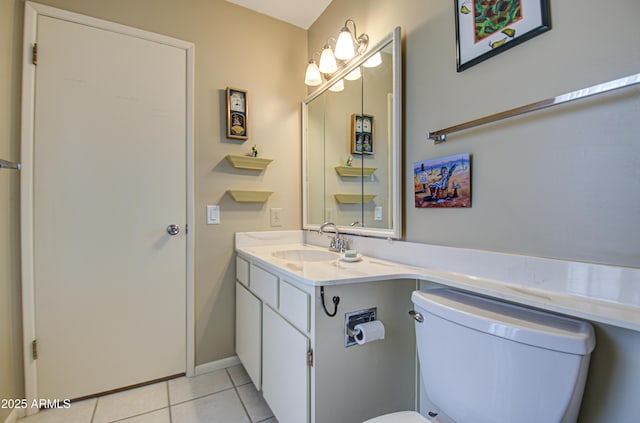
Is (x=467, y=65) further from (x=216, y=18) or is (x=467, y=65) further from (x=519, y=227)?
(x=216, y=18)

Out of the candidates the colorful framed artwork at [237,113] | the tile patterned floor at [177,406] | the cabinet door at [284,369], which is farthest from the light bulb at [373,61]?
the tile patterned floor at [177,406]

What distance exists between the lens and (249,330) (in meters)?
1.64

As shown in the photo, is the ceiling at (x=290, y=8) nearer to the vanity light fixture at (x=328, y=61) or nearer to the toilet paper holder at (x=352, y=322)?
the vanity light fixture at (x=328, y=61)

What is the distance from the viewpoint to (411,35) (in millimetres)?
1311

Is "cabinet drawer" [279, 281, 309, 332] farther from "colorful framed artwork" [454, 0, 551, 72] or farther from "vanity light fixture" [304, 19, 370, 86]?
"vanity light fixture" [304, 19, 370, 86]

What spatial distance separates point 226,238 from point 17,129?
119 cm

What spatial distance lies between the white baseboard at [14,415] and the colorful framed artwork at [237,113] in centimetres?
181

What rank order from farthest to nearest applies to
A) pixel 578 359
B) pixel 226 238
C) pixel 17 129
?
1. pixel 226 238
2. pixel 17 129
3. pixel 578 359

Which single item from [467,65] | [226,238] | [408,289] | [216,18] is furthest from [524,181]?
[216,18]

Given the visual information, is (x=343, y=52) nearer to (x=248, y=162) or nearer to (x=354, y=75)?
(x=354, y=75)

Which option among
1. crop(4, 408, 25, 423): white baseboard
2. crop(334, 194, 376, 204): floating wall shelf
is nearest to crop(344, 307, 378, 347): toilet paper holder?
crop(334, 194, 376, 204): floating wall shelf

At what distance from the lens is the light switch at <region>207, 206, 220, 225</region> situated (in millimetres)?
1851

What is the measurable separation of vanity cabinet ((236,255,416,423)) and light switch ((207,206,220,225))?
672mm

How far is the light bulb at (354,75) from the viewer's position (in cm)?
163
